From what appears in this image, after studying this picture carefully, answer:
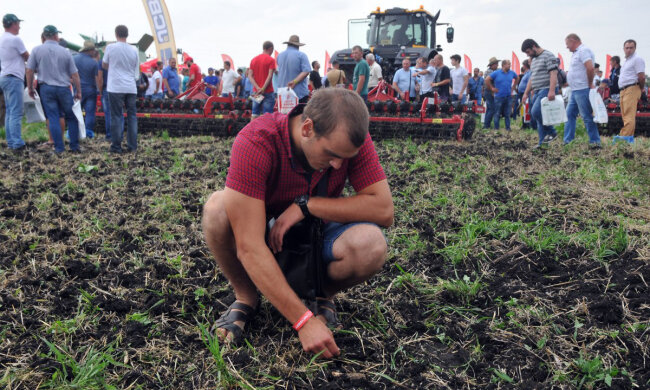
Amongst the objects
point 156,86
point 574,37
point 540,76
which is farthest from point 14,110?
point 574,37

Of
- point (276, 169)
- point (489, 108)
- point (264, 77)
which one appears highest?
point (264, 77)

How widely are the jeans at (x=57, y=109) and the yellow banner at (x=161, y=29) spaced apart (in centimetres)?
1396

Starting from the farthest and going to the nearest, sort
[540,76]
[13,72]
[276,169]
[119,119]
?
[540,76]
[119,119]
[13,72]
[276,169]

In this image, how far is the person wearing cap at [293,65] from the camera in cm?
751

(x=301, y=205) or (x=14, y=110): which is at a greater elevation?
(x=14, y=110)

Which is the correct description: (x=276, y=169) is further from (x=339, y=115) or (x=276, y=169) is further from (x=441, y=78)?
(x=441, y=78)

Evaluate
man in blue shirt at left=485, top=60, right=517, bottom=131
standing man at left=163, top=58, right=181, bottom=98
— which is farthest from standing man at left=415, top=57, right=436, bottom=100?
standing man at left=163, top=58, right=181, bottom=98

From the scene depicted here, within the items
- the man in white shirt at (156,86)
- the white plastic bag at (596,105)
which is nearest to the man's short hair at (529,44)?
the white plastic bag at (596,105)

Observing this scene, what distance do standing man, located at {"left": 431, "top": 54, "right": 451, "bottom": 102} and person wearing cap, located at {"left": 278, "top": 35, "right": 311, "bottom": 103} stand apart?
12.0 feet

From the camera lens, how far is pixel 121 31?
21.7 ft

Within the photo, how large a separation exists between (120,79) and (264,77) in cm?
229

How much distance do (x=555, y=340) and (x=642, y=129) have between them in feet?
30.7

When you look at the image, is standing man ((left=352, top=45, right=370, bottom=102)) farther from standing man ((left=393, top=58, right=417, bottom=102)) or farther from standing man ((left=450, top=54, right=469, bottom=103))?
standing man ((left=450, top=54, right=469, bottom=103))

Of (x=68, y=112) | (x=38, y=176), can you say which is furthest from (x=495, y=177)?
(x=68, y=112)
